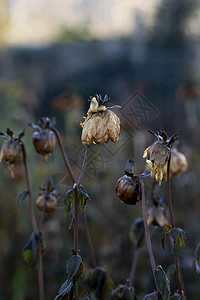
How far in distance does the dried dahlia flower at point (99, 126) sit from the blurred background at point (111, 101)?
0.13m

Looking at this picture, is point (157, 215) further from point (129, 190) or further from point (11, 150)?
point (11, 150)

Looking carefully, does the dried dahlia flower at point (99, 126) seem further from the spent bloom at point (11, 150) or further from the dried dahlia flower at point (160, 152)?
the spent bloom at point (11, 150)

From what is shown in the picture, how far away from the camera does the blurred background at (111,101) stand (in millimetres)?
1924

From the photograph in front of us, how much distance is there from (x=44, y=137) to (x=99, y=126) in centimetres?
25

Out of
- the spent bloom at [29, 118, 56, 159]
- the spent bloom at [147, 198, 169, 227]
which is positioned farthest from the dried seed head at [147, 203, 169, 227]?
the spent bloom at [29, 118, 56, 159]

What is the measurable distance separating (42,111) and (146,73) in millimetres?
2307

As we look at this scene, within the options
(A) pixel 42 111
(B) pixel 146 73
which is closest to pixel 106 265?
(A) pixel 42 111

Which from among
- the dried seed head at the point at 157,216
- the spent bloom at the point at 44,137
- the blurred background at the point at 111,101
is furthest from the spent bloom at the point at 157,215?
the spent bloom at the point at 44,137

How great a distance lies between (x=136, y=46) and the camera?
7777 millimetres

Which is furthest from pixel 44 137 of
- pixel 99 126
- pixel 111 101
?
pixel 111 101

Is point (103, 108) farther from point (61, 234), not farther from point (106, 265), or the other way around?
point (61, 234)

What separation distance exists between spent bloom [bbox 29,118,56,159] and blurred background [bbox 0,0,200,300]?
182 millimetres

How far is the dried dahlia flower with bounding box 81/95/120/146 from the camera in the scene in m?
0.68

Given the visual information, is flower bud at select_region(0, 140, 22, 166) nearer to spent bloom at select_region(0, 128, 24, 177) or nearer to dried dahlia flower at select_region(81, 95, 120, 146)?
spent bloom at select_region(0, 128, 24, 177)
